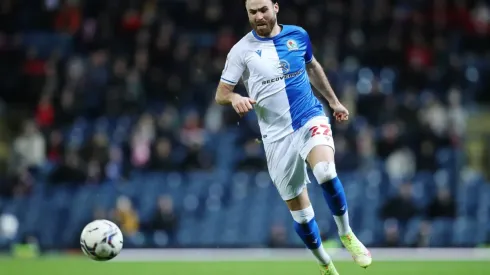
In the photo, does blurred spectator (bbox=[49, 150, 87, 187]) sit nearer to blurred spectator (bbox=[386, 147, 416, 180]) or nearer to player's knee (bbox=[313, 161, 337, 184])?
blurred spectator (bbox=[386, 147, 416, 180])

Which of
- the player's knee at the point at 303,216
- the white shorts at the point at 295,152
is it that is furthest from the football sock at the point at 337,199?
the player's knee at the point at 303,216

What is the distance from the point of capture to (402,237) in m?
17.1

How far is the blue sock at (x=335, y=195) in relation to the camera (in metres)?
9.13

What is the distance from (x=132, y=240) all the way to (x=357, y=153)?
4.35 meters

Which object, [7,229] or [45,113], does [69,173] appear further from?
[45,113]

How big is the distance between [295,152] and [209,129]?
897 centimetres

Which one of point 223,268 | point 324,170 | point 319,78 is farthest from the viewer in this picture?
point 223,268

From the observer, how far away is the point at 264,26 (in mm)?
9352

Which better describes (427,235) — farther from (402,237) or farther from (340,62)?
(340,62)

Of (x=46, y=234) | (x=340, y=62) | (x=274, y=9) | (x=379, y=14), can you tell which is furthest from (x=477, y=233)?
(x=274, y=9)

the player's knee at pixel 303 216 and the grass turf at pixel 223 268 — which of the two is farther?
the grass turf at pixel 223 268

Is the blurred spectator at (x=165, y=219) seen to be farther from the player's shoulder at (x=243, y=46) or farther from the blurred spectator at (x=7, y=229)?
the player's shoulder at (x=243, y=46)

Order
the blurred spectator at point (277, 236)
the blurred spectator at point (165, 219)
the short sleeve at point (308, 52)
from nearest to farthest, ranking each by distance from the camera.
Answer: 1. the short sleeve at point (308, 52)
2. the blurred spectator at point (277, 236)
3. the blurred spectator at point (165, 219)

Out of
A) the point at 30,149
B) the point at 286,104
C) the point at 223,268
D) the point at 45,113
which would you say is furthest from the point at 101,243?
the point at 45,113
